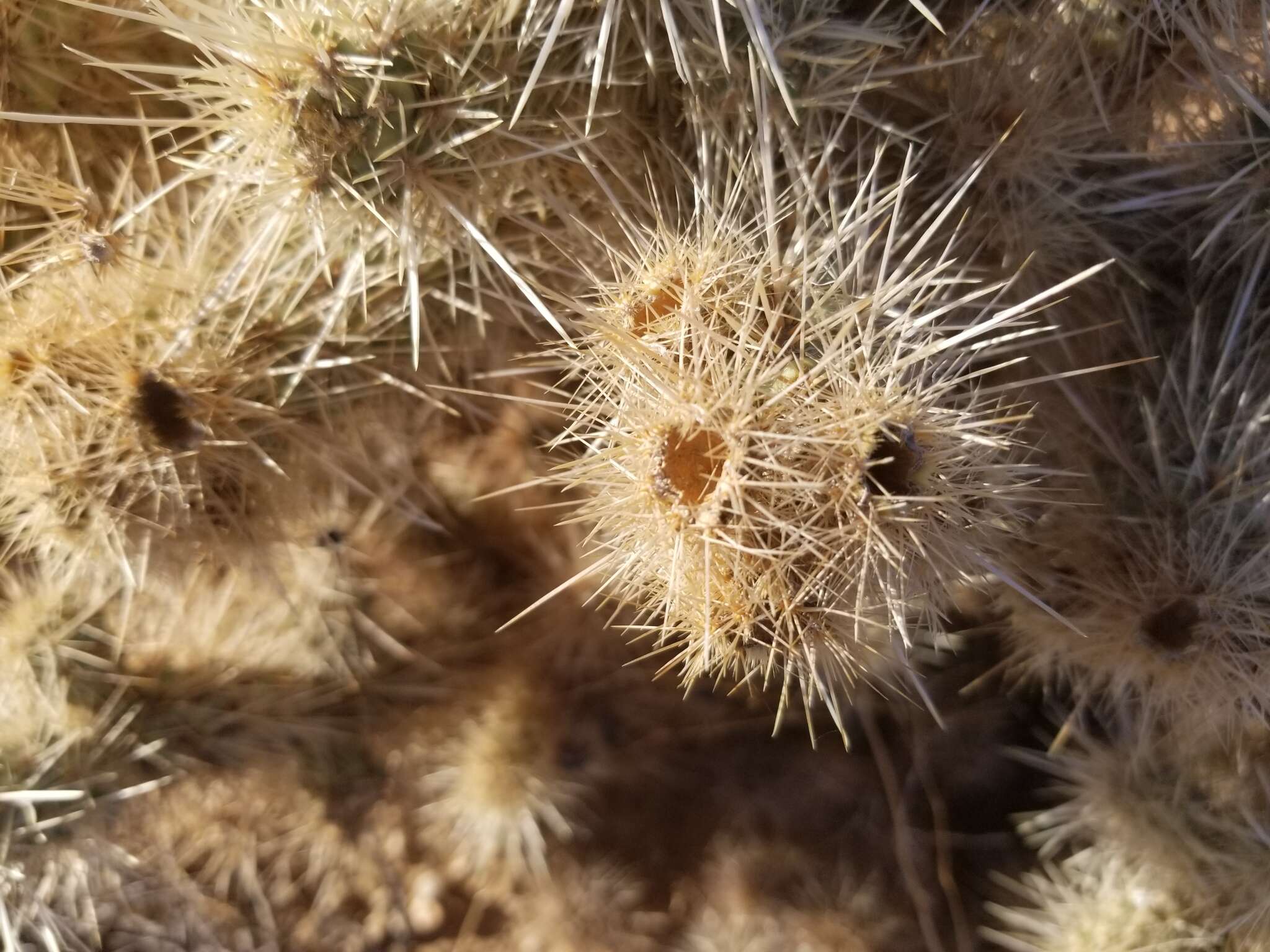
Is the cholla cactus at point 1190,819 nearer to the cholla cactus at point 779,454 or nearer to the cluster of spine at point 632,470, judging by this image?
the cluster of spine at point 632,470

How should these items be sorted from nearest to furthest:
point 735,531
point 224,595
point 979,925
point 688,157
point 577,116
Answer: point 735,531 → point 577,116 → point 688,157 → point 224,595 → point 979,925

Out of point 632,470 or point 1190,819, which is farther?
point 1190,819

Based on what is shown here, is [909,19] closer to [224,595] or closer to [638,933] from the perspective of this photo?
[224,595]

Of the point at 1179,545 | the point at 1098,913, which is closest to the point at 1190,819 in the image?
the point at 1098,913

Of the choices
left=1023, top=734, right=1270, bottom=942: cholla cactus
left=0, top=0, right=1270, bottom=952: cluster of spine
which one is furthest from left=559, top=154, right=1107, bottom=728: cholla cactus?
A: left=1023, top=734, right=1270, bottom=942: cholla cactus

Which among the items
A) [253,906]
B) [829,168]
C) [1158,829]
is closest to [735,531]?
[829,168]

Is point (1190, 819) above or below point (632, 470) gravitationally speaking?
below

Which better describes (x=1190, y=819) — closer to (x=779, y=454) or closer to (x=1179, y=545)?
(x=1179, y=545)

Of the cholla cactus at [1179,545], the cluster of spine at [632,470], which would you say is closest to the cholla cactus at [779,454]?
the cluster of spine at [632,470]

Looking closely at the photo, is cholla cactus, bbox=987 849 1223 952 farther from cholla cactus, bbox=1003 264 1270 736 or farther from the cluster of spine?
cholla cactus, bbox=1003 264 1270 736
